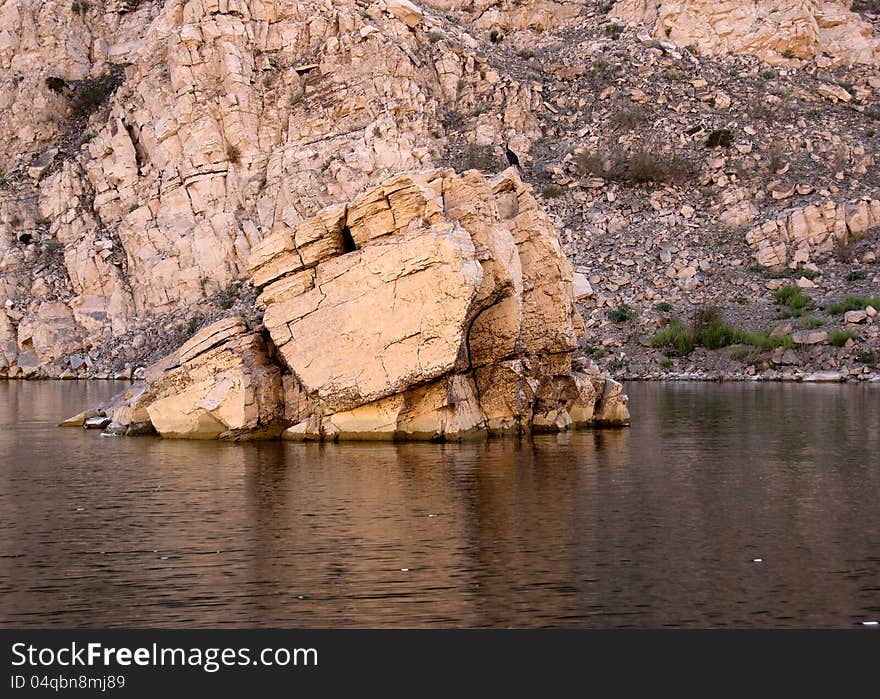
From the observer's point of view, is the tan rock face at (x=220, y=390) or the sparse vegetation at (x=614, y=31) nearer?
the tan rock face at (x=220, y=390)

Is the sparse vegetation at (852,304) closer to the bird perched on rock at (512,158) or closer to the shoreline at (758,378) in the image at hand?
the shoreline at (758,378)

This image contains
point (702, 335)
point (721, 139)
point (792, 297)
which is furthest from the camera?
point (721, 139)

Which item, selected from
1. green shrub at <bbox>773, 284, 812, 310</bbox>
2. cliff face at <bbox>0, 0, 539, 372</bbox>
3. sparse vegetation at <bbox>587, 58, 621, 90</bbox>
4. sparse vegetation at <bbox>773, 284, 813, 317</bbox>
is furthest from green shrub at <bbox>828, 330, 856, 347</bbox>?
sparse vegetation at <bbox>587, 58, 621, 90</bbox>

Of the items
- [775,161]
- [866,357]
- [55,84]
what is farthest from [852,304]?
[55,84]

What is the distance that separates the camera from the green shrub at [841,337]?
59.4 meters

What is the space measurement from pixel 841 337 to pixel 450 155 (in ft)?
101

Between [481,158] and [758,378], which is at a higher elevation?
[481,158]

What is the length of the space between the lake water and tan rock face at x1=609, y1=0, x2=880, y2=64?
6404 centimetres

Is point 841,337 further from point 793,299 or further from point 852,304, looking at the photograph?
point 793,299
